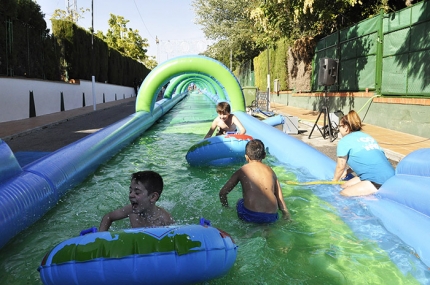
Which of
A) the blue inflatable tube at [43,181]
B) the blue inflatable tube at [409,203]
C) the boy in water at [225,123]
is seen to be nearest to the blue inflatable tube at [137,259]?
the blue inflatable tube at [43,181]

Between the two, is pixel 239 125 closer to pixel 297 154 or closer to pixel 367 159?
pixel 297 154

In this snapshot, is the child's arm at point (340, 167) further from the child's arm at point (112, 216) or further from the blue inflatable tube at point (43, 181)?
the blue inflatable tube at point (43, 181)

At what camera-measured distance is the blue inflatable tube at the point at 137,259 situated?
6.99 ft

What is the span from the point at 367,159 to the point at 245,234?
5.16 ft

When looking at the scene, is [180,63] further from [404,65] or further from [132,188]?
[132,188]

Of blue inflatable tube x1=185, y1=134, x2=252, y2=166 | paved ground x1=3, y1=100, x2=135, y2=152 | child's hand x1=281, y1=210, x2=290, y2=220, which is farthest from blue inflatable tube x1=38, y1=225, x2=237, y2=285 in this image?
paved ground x1=3, y1=100, x2=135, y2=152

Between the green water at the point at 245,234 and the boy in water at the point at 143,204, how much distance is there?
64 cm

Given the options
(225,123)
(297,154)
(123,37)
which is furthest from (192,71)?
(123,37)

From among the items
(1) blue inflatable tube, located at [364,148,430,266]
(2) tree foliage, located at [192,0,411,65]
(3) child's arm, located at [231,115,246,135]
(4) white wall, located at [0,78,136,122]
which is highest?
(2) tree foliage, located at [192,0,411,65]

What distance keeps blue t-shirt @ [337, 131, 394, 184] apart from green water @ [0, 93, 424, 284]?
0.52 m

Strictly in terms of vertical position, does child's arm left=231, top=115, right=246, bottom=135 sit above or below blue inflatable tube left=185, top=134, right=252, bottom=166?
above

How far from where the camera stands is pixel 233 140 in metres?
5.70

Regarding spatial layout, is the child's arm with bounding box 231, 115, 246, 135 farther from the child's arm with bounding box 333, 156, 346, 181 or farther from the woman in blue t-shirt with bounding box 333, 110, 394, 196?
the woman in blue t-shirt with bounding box 333, 110, 394, 196

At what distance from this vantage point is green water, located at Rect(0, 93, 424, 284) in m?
2.71
